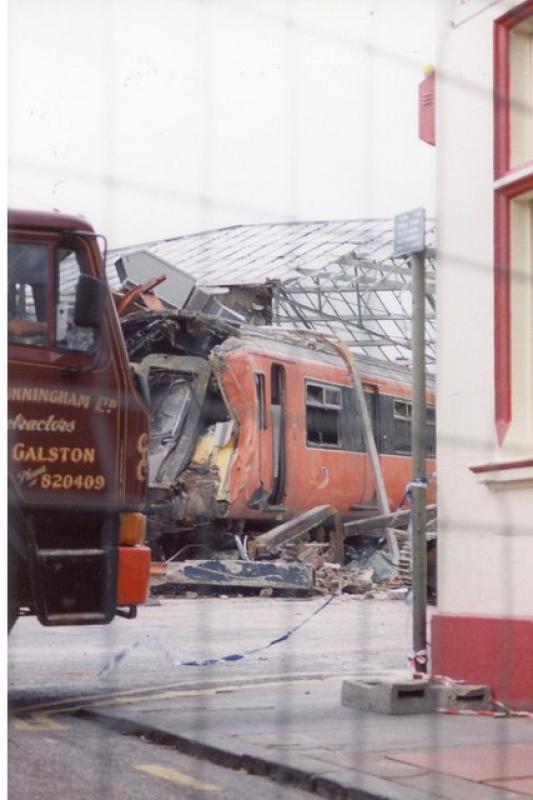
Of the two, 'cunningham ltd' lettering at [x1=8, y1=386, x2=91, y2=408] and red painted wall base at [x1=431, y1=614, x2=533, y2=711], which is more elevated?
'cunningham ltd' lettering at [x1=8, y1=386, x2=91, y2=408]

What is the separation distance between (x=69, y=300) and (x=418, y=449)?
137 cm

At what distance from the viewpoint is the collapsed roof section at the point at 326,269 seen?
6254 millimetres

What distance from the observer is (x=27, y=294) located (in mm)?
5156

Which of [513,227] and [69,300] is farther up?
[513,227]

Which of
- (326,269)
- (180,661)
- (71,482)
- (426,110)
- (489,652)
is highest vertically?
(426,110)

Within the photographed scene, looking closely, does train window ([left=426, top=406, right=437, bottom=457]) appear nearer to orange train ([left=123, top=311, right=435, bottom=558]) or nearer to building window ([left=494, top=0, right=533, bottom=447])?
orange train ([left=123, top=311, right=435, bottom=558])

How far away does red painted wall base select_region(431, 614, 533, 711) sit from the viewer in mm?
5133

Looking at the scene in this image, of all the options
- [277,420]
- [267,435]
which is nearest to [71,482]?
[267,435]

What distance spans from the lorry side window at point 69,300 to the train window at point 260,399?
3.35m

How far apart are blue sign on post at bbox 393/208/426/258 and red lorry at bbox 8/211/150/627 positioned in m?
1.05

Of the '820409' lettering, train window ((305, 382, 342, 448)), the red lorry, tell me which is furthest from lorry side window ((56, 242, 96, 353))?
train window ((305, 382, 342, 448))

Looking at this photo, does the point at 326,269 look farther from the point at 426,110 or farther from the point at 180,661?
the point at 180,661

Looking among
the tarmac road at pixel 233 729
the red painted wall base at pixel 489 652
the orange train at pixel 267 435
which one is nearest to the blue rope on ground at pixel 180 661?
the tarmac road at pixel 233 729

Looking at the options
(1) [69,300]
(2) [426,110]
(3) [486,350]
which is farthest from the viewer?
(2) [426,110]
